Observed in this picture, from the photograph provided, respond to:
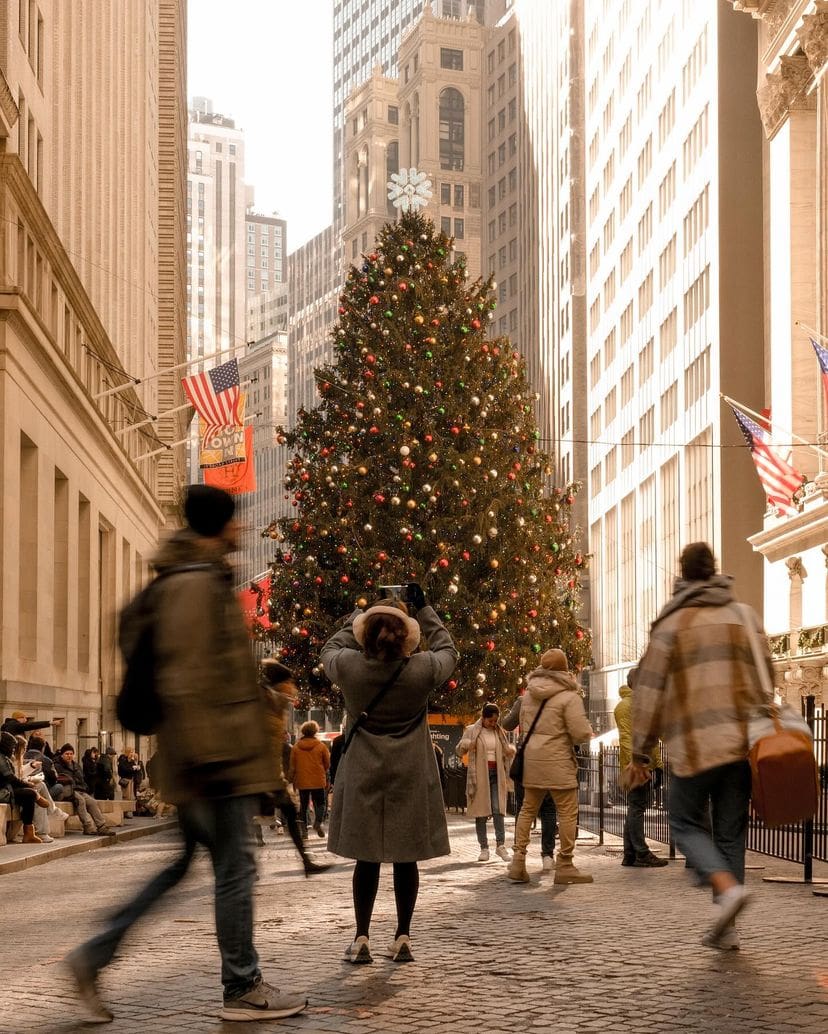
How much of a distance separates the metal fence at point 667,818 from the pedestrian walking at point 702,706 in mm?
2310

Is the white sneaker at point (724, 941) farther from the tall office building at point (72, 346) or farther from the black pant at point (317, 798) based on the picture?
the tall office building at point (72, 346)

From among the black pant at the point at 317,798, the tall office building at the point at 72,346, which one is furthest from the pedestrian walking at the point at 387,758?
the tall office building at the point at 72,346

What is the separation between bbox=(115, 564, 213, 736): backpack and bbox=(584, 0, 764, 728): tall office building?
56954 mm

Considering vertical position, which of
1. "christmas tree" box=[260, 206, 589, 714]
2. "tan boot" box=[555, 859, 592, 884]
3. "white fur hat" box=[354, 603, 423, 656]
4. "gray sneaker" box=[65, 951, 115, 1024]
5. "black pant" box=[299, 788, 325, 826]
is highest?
"christmas tree" box=[260, 206, 589, 714]

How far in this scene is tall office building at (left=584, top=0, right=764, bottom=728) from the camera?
2483 inches

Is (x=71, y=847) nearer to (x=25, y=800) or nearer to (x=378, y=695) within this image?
(x=25, y=800)

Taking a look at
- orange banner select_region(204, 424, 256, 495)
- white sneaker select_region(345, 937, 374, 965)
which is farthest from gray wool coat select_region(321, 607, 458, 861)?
orange banner select_region(204, 424, 256, 495)

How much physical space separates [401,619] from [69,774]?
19.3 metres

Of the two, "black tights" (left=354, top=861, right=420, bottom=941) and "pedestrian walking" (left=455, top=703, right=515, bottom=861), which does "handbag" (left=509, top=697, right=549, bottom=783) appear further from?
"black tights" (left=354, top=861, right=420, bottom=941)

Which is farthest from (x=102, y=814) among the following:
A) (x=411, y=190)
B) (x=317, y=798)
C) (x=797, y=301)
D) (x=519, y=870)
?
(x=797, y=301)

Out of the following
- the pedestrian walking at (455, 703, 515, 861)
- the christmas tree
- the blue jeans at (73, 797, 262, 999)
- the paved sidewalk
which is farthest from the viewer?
the christmas tree

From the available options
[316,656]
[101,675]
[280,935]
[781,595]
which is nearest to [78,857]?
[280,935]

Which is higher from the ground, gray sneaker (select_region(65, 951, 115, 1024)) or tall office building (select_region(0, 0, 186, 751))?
tall office building (select_region(0, 0, 186, 751))

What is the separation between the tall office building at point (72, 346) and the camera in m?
31.3
